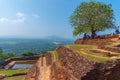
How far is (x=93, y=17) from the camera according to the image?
38.3 m

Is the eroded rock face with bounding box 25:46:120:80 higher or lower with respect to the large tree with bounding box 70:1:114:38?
lower

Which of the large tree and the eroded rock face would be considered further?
the large tree

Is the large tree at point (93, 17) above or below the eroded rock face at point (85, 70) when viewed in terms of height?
above

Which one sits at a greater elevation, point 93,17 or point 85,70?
point 93,17

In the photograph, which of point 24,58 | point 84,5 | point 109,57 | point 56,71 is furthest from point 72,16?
point 24,58

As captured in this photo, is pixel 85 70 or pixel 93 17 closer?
pixel 85 70

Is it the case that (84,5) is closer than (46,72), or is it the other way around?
(46,72)

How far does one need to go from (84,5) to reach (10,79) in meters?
14.2

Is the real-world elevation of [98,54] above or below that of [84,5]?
below

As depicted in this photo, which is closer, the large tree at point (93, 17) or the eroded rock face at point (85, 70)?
the eroded rock face at point (85, 70)

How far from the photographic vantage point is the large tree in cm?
3816

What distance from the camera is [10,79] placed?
127 feet

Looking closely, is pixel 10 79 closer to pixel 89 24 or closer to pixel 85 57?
pixel 89 24

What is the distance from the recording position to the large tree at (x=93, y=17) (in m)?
38.2
